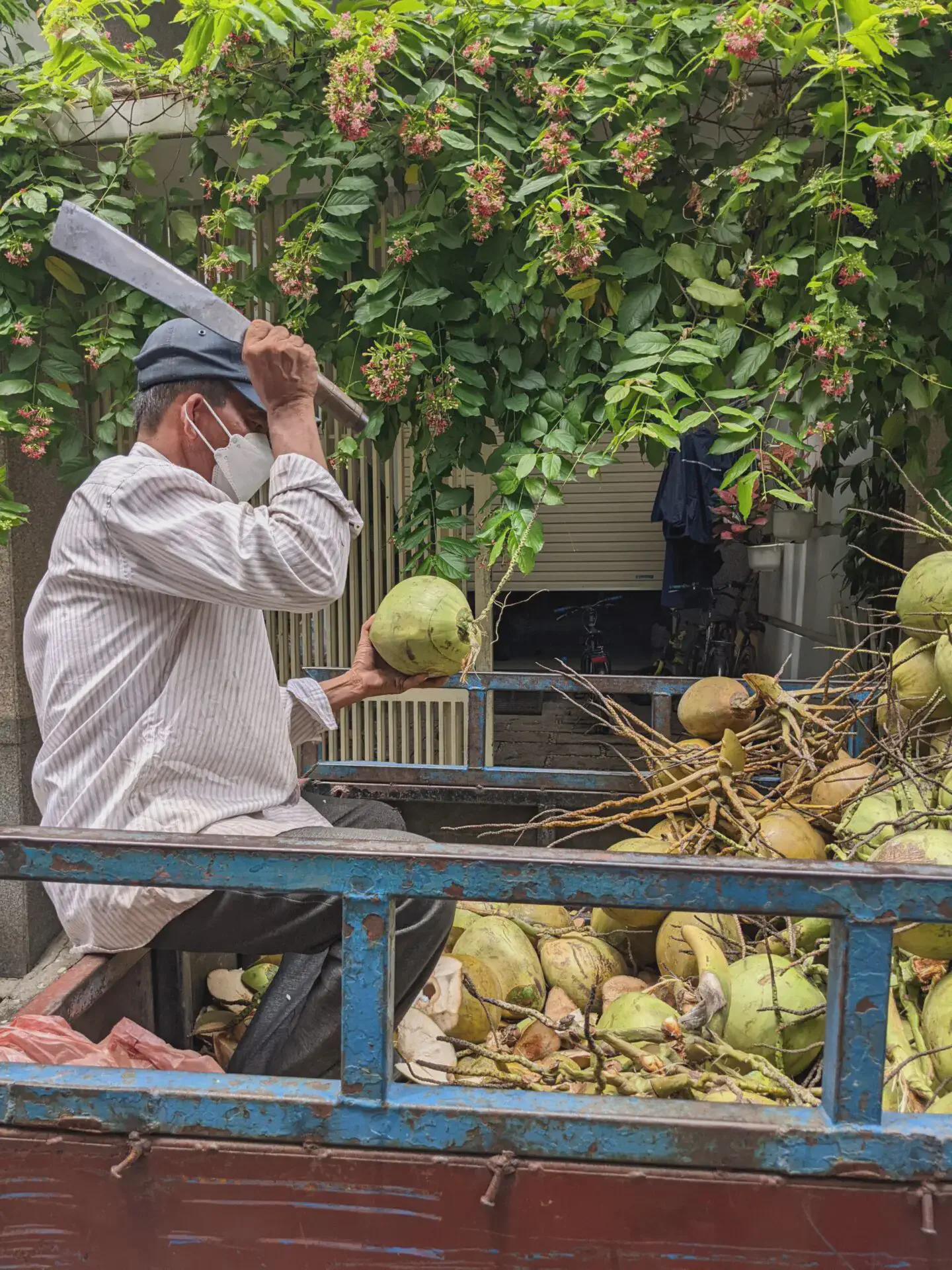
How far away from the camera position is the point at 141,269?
5.49 ft

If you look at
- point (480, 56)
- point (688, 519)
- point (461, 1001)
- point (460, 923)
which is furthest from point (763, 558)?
point (461, 1001)

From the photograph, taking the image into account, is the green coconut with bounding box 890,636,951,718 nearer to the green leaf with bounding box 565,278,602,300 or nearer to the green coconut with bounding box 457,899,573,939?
the green coconut with bounding box 457,899,573,939

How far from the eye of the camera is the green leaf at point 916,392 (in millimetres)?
2479

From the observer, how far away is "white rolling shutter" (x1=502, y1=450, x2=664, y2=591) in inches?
248

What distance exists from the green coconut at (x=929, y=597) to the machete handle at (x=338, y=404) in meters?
1.34

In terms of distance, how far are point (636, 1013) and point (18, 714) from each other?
111 inches

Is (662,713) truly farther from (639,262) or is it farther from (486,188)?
(486,188)

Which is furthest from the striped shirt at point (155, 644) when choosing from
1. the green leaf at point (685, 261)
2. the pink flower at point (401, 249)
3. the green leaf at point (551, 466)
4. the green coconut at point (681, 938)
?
the green leaf at point (685, 261)

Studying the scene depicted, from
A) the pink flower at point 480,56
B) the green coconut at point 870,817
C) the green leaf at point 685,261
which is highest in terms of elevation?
the pink flower at point 480,56

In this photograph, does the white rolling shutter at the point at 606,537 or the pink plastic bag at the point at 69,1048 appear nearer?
the pink plastic bag at the point at 69,1048

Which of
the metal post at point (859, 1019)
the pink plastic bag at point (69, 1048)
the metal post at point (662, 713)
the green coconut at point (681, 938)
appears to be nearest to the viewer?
the metal post at point (859, 1019)

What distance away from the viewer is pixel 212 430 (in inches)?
67.4

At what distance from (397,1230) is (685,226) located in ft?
7.94

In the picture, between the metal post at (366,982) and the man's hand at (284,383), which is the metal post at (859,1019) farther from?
the man's hand at (284,383)
